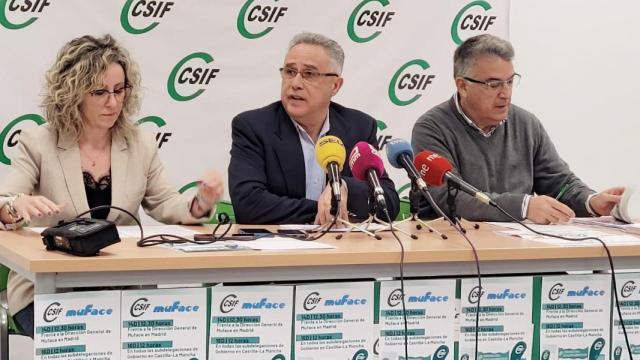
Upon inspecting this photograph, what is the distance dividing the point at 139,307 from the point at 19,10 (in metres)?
2.41

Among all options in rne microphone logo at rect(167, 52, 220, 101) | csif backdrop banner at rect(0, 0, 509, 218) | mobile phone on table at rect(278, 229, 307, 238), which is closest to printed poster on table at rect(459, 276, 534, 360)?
mobile phone on table at rect(278, 229, 307, 238)

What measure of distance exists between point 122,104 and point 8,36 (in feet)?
4.06

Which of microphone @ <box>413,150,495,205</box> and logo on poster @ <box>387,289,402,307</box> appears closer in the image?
logo on poster @ <box>387,289,402,307</box>

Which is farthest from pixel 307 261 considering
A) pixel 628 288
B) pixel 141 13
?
pixel 141 13

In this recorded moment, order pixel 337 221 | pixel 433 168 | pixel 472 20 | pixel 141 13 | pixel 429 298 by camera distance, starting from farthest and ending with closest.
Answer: pixel 472 20 → pixel 141 13 → pixel 337 221 → pixel 433 168 → pixel 429 298

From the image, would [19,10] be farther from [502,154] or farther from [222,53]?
[502,154]

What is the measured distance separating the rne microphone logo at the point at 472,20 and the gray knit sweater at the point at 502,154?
3.61 feet

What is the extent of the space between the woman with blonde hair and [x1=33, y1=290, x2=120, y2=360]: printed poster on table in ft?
2.76

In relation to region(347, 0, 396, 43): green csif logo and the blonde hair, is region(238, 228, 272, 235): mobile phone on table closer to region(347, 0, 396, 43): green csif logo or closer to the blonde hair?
the blonde hair

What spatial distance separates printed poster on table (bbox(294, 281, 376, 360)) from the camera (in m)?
2.21

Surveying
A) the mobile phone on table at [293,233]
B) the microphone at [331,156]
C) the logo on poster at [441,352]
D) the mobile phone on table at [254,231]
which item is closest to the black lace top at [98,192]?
the mobile phone on table at [254,231]

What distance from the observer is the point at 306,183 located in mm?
3336

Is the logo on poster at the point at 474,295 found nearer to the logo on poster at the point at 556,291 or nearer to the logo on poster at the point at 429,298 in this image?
the logo on poster at the point at 429,298

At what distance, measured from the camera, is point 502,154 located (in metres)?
3.56
